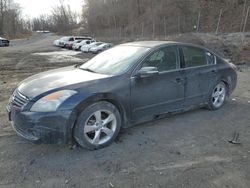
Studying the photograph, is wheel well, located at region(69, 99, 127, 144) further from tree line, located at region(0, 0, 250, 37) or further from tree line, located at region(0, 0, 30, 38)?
tree line, located at region(0, 0, 30, 38)

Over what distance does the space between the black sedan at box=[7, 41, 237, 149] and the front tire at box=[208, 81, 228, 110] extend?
0.19 feet

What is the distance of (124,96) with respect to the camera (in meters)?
4.07

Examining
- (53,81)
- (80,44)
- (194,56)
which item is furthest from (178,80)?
(80,44)

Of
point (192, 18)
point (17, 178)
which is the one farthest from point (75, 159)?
point (192, 18)

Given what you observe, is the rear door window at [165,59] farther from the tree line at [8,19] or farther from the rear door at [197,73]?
the tree line at [8,19]

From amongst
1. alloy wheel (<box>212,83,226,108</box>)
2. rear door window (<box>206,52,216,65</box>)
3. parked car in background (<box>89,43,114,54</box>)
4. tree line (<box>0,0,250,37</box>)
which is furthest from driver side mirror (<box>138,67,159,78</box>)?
tree line (<box>0,0,250,37</box>)

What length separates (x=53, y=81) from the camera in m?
3.99

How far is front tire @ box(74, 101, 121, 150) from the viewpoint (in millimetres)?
3711

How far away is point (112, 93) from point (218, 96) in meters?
2.89

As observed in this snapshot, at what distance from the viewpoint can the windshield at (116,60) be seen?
428 cm

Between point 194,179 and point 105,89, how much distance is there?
5.57 ft

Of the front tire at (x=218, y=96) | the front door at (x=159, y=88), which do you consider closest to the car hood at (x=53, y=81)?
the front door at (x=159, y=88)

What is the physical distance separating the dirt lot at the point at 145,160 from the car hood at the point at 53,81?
2.81 feet

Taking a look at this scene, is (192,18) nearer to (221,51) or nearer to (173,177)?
(221,51)
